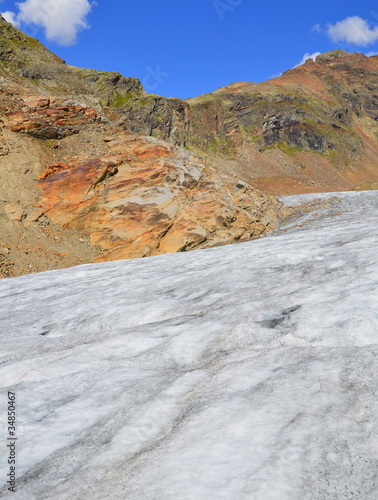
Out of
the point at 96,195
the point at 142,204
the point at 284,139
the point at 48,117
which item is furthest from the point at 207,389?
the point at 284,139

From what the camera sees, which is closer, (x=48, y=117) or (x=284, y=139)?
(x=48, y=117)

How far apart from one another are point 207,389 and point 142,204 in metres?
17.2

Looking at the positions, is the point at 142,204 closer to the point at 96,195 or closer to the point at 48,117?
the point at 96,195

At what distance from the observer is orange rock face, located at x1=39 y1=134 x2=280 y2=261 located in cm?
2058

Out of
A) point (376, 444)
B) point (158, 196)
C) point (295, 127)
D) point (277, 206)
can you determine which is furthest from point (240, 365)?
point (295, 127)

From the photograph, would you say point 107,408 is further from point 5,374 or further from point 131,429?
point 5,374

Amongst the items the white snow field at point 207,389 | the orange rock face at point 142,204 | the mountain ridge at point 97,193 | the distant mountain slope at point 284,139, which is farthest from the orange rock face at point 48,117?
the distant mountain slope at point 284,139

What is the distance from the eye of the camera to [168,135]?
6153cm

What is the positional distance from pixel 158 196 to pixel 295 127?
2699 inches

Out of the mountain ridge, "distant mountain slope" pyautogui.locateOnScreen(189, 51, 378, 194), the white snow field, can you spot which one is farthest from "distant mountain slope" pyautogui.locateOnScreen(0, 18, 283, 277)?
"distant mountain slope" pyautogui.locateOnScreen(189, 51, 378, 194)

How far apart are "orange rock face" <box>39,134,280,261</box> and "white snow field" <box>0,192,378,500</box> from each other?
37.3 feet

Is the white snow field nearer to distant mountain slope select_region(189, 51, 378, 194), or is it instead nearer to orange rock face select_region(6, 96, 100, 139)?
orange rock face select_region(6, 96, 100, 139)

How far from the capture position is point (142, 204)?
69.5 ft

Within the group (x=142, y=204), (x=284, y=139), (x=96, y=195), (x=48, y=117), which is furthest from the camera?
(x=284, y=139)
